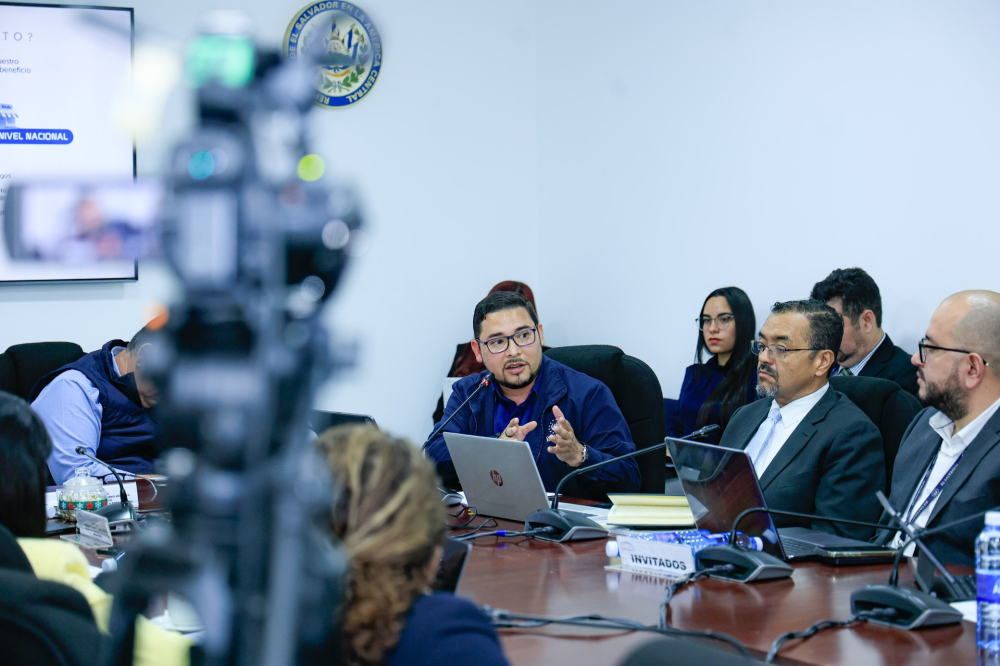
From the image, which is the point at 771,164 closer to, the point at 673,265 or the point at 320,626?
the point at 673,265

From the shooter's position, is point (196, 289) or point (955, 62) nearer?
point (196, 289)

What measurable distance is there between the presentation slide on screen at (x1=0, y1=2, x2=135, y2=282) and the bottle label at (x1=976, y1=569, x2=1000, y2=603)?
359cm

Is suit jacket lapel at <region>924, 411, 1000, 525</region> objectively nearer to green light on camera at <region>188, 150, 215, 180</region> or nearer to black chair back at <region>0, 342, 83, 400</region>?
green light on camera at <region>188, 150, 215, 180</region>

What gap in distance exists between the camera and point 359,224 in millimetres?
634

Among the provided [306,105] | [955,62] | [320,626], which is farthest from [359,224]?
[955,62]

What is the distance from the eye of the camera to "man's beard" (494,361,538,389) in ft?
9.97

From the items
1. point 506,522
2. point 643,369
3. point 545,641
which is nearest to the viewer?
point 545,641

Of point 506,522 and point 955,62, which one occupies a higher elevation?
point 955,62

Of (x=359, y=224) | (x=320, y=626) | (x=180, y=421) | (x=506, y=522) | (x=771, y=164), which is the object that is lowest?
(x=506, y=522)

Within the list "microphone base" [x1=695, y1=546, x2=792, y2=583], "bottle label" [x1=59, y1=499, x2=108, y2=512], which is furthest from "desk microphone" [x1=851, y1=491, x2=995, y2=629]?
"bottle label" [x1=59, y1=499, x2=108, y2=512]

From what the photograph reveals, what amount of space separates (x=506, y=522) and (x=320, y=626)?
5.95ft

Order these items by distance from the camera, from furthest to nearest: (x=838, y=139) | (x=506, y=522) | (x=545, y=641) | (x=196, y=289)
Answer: (x=838, y=139)
(x=506, y=522)
(x=545, y=641)
(x=196, y=289)

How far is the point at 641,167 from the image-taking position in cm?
490

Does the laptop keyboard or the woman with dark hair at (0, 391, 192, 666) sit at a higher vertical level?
the woman with dark hair at (0, 391, 192, 666)
